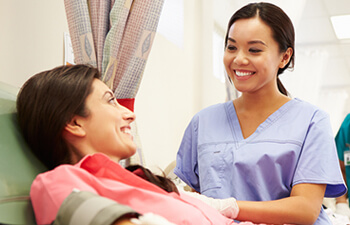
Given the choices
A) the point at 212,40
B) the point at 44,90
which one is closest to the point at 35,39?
the point at 44,90

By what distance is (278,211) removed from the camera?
1378 mm

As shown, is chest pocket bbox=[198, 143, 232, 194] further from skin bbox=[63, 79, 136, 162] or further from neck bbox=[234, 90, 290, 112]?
skin bbox=[63, 79, 136, 162]

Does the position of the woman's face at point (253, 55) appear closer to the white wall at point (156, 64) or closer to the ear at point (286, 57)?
the ear at point (286, 57)

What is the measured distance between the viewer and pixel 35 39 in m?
1.75

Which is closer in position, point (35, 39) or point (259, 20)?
point (259, 20)

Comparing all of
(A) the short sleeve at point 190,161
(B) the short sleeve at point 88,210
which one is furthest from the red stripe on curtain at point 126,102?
(B) the short sleeve at point 88,210

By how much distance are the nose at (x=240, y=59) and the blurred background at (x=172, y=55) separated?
0.82 metres

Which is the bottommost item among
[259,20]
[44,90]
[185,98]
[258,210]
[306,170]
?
[185,98]

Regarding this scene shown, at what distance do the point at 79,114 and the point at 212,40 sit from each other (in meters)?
2.88

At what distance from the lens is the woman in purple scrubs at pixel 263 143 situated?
4.70ft

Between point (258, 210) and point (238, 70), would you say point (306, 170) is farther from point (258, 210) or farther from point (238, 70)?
point (238, 70)

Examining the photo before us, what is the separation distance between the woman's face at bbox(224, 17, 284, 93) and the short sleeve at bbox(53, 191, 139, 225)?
933 millimetres

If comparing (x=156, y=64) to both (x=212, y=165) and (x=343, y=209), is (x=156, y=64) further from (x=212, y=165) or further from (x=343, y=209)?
(x=343, y=209)

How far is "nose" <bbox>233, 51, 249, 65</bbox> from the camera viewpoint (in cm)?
158
